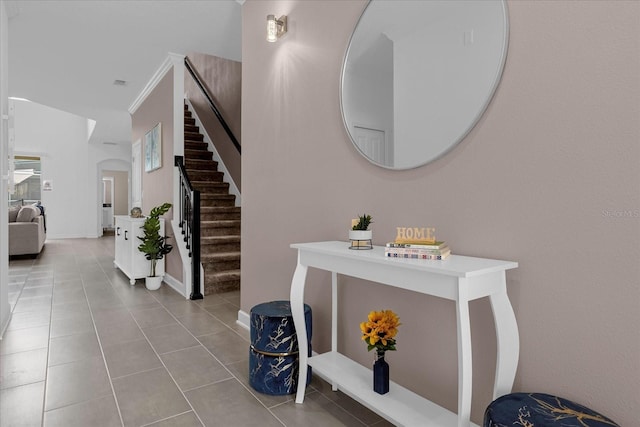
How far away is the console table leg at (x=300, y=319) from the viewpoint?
1893 millimetres

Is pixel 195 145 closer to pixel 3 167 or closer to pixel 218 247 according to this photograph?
pixel 218 247

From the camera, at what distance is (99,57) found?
14.8 ft

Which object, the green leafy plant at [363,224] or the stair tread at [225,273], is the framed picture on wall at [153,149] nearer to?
the stair tread at [225,273]

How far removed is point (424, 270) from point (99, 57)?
4.87 metres

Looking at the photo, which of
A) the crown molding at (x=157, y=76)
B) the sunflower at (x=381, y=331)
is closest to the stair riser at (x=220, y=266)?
the crown molding at (x=157, y=76)

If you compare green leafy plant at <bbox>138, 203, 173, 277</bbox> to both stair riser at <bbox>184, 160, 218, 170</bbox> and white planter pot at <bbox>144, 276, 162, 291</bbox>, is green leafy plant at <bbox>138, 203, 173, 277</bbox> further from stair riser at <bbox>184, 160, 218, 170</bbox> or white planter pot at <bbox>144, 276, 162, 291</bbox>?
stair riser at <bbox>184, 160, 218, 170</bbox>

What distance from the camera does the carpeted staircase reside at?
14.5 ft

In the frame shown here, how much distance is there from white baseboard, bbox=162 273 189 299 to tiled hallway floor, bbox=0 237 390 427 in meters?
0.11

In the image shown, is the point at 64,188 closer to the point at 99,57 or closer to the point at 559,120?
the point at 99,57

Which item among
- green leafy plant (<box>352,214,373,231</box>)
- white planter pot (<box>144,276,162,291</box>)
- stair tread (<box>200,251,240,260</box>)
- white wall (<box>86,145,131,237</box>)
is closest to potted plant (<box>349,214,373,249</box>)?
green leafy plant (<box>352,214,373,231</box>)

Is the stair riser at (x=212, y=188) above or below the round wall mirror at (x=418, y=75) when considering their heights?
below

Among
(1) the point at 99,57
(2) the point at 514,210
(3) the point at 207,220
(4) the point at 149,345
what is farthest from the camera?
(3) the point at 207,220

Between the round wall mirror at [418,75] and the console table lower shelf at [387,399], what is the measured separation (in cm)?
101

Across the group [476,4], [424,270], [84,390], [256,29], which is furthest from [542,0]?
[84,390]
